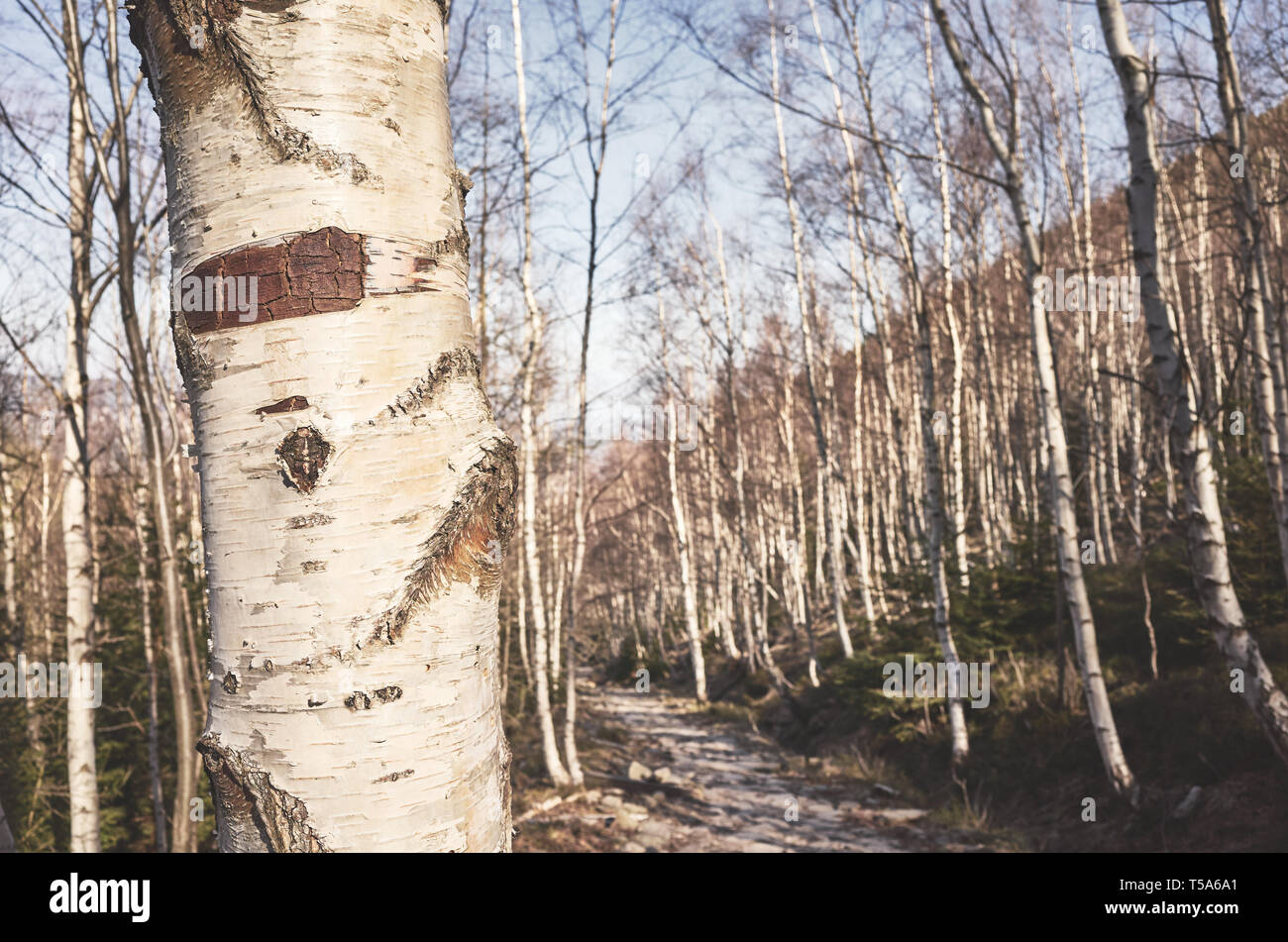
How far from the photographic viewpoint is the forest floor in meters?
6.88

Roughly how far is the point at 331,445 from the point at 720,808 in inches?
324

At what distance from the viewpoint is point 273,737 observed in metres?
0.79

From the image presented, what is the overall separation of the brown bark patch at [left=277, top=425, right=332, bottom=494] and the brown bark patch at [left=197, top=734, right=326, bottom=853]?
0.29 m

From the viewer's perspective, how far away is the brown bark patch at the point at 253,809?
2.59ft

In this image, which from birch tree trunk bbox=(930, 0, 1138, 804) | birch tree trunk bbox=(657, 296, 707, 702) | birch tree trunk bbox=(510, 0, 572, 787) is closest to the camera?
birch tree trunk bbox=(930, 0, 1138, 804)

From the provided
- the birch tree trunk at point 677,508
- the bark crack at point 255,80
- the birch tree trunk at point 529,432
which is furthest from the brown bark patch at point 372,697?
the birch tree trunk at point 677,508

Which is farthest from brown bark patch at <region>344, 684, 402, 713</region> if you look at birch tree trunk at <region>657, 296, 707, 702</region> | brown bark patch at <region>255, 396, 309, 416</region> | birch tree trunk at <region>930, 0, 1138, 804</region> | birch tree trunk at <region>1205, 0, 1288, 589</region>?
birch tree trunk at <region>657, 296, 707, 702</region>

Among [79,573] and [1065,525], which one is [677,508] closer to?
[1065,525]

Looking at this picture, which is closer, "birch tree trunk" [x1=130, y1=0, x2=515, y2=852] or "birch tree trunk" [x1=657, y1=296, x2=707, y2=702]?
"birch tree trunk" [x1=130, y1=0, x2=515, y2=852]

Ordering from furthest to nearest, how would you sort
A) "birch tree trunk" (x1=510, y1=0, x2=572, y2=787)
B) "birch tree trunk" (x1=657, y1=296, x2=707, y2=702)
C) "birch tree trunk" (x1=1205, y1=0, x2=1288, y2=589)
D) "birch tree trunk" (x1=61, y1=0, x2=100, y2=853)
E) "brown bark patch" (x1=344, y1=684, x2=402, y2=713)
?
"birch tree trunk" (x1=657, y1=296, x2=707, y2=702)
"birch tree trunk" (x1=510, y1=0, x2=572, y2=787)
"birch tree trunk" (x1=61, y1=0, x2=100, y2=853)
"birch tree trunk" (x1=1205, y1=0, x2=1288, y2=589)
"brown bark patch" (x1=344, y1=684, x2=402, y2=713)

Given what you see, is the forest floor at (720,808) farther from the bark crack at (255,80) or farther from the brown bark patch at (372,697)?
the bark crack at (255,80)

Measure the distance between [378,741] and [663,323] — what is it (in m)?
15.8

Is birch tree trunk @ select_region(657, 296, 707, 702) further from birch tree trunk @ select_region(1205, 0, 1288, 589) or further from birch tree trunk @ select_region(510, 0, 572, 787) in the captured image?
birch tree trunk @ select_region(1205, 0, 1288, 589)

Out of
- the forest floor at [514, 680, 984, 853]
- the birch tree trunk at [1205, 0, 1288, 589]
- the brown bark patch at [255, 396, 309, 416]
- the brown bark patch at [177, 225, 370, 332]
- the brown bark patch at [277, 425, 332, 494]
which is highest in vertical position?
the birch tree trunk at [1205, 0, 1288, 589]
